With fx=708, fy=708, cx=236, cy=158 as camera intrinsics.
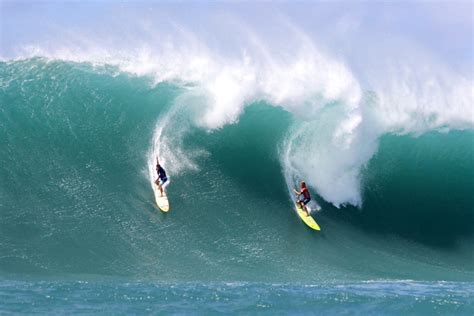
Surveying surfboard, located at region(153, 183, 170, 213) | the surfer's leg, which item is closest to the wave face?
surfboard, located at region(153, 183, 170, 213)

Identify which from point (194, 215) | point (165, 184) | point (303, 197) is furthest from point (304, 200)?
point (165, 184)

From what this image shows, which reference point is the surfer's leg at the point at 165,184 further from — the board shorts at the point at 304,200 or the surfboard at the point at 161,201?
the board shorts at the point at 304,200

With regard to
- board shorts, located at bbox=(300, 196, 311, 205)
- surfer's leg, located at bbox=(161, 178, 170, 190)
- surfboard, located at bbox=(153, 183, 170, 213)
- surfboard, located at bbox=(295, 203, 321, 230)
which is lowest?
surfboard, located at bbox=(295, 203, 321, 230)

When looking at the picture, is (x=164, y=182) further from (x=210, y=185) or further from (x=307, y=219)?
(x=307, y=219)

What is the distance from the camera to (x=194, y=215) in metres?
15.7

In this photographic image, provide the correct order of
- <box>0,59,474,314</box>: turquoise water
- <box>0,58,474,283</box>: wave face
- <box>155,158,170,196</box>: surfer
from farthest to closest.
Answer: <box>155,158,170,196</box>: surfer < <box>0,58,474,283</box>: wave face < <box>0,59,474,314</box>: turquoise water

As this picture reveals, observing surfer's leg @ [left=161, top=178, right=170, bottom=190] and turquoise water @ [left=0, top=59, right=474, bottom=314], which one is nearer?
turquoise water @ [left=0, top=59, right=474, bottom=314]

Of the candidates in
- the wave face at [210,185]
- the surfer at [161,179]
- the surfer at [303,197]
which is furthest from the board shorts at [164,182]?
the surfer at [303,197]

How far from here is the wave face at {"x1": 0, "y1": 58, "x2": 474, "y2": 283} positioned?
559 inches

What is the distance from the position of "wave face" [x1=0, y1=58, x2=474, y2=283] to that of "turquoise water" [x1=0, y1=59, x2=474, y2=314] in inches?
1.6

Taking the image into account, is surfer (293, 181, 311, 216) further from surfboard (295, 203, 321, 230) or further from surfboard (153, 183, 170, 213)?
surfboard (153, 183, 170, 213)

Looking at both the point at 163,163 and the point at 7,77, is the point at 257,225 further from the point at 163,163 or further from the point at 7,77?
the point at 7,77

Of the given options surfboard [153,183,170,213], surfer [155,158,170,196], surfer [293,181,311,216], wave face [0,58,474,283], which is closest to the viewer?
wave face [0,58,474,283]

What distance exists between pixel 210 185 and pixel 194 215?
49.8 inches
